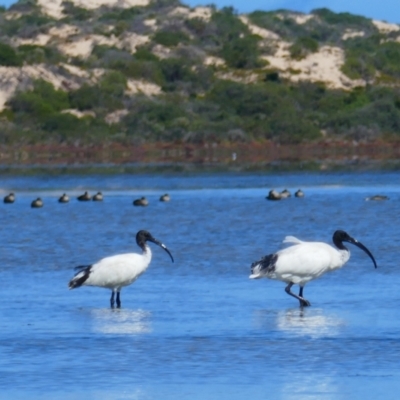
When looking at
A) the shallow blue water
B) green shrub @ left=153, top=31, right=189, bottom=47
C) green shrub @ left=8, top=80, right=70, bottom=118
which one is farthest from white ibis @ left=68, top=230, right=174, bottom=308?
green shrub @ left=153, top=31, right=189, bottom=47

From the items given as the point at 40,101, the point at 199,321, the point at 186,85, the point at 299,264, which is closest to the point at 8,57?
the point at 40,101

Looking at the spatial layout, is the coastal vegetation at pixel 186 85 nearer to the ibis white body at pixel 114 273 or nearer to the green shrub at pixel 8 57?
the green shrub at pixel 8 57

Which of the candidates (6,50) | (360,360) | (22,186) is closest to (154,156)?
(6,50)

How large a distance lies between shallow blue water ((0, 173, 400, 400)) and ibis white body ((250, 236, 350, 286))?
0.27 m

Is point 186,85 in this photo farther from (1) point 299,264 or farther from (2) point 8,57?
(1) point 299,264

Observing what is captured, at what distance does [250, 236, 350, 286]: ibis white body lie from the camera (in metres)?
13.1

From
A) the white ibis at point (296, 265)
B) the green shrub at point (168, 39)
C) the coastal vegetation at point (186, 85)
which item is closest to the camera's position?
the white ibis at point (296, 265)

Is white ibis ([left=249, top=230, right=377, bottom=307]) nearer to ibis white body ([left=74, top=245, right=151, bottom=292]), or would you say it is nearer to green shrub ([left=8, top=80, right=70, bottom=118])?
ibis white body ([left=74, top=245, right=151, bottom=292])

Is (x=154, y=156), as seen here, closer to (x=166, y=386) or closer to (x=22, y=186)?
(x=22, y=186)

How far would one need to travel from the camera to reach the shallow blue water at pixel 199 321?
A: 9.43 m

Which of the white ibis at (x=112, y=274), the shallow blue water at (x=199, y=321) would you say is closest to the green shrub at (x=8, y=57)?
the shallow blue water at (x=199, y=321)

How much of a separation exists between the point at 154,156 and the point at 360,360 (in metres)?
47.8

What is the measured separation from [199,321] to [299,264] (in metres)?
1.38

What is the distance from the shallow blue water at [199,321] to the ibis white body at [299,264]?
271 millimetres
